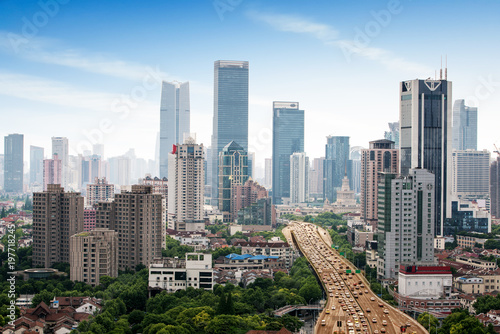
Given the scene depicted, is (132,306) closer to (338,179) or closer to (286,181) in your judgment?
(286,181)

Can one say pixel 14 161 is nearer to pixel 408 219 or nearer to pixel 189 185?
pixel 189 185

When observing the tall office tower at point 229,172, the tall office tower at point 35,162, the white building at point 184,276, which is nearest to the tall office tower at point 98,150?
the tall office tower at point 35,162

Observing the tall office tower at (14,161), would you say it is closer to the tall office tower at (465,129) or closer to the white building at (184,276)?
the tall office tower at (465,129)

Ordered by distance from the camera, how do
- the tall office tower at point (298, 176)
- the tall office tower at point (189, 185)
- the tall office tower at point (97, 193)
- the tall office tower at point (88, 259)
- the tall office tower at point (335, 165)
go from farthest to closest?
the tall office tower at point (335, 165) < the tall office tower at point (298, 176) < the tall office tower at point (97, 193) < the tall office tower at point (189, 185) < the tall office tower at point (88, 259)

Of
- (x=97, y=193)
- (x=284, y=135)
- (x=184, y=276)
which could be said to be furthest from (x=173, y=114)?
(x=184, y=276)

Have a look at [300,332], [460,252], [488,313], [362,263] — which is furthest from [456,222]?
[300,332]

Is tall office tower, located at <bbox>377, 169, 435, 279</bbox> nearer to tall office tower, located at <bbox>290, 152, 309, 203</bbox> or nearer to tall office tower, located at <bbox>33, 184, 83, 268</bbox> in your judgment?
tall office tower, located at <bbox>33, 184, 83, 268</bbox>

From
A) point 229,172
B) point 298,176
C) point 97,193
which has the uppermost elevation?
point 229,172
